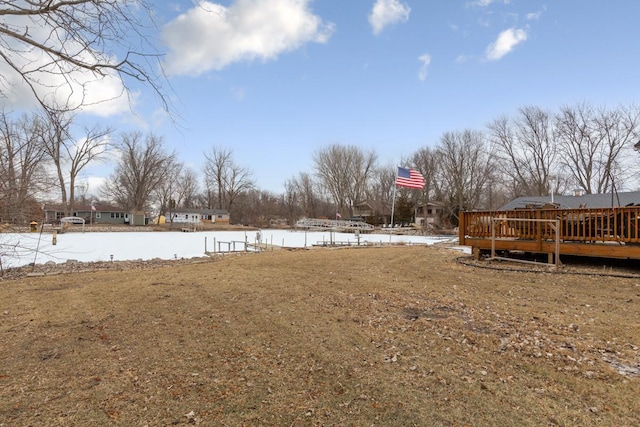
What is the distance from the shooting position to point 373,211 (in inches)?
2315

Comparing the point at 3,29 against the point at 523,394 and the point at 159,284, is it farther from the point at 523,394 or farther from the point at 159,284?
the point at 159,284

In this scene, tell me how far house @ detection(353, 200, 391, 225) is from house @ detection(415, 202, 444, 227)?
4.78m

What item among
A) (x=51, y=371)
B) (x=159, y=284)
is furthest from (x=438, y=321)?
(x=159, y=284)

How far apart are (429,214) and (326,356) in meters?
51.6

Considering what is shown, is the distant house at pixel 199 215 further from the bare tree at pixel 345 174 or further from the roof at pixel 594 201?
the roof at pixel 594 201

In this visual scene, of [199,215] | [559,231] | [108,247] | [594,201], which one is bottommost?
[108,247]

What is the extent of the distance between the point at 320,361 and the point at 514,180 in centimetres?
4506

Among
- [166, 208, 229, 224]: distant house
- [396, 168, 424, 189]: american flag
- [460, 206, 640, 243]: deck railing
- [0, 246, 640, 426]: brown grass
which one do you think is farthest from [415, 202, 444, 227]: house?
[0, 246, 640, 426]: brown grass

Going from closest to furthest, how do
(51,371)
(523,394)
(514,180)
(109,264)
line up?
(523,394)
(51,371)
(109,264)
(514,180)

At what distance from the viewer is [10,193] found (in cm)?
524

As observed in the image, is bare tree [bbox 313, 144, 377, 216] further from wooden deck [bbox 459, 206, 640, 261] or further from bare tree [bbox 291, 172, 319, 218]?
wooden deck [bbox 459, 206, 640, 261]

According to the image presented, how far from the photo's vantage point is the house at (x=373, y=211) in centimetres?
5509

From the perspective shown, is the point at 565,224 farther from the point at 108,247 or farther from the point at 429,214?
the point at 429,214

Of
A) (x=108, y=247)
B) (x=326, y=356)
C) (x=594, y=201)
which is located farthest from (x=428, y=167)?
(x=326, y=356)
